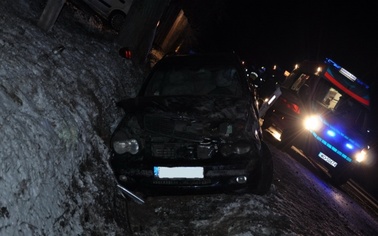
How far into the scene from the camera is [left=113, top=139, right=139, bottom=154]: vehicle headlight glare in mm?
4571

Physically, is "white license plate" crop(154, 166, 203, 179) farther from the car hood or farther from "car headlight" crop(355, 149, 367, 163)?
"car headlight" crop(355, 149, 367, 163)

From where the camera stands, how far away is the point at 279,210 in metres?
4.93

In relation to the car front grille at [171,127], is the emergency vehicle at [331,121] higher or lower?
higher

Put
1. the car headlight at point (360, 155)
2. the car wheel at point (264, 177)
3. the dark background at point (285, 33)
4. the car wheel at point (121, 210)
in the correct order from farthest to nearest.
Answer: the dark background at point (285, 33) < the car headlight at point (360, 155) < the car wheel at point (264, 177) < the car wheel at point (121, 210)

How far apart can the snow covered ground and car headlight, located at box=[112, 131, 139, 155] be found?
432 mm

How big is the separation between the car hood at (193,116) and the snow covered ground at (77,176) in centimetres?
95

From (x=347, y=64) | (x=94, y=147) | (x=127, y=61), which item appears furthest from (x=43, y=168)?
(x=347, y=64)

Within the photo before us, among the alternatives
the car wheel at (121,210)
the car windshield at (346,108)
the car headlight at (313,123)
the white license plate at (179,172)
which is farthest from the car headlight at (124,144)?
the car windshield at (346,108)

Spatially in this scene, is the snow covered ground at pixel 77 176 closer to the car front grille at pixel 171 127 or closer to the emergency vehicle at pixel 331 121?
the car front grille at pixel 171 127

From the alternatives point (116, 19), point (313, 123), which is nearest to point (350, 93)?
point (313, 123)

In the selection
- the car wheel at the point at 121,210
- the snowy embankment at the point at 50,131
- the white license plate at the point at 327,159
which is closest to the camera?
the snowy embankment at the point at 50,131

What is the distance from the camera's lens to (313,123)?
28.4 ft

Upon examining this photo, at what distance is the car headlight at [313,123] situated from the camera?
339 inches

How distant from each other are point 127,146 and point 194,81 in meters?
1.91
